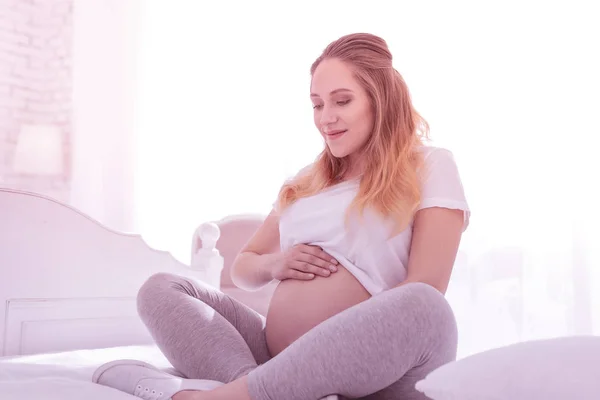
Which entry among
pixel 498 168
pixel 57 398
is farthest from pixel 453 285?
pixel 57 398

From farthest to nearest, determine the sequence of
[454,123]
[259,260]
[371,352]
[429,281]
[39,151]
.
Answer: [39,151] < [454,123] < [259,260] < [429,281] < [371,352]

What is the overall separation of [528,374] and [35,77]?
9.58 feet

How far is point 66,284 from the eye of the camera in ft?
6.18

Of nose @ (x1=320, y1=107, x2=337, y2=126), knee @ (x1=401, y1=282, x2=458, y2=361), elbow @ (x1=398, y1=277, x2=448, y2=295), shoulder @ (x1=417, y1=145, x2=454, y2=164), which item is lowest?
elbow @ (x1=398, y1=277, x2=448, y2=295)

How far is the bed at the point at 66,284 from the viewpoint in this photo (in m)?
1.75

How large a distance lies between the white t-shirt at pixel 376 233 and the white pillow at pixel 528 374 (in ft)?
1.30

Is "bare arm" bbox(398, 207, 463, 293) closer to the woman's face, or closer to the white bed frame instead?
the woman's face

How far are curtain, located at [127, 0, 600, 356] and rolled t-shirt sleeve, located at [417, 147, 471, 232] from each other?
1.52 meters

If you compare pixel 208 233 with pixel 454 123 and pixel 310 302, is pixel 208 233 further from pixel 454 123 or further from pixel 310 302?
pixel 454 123

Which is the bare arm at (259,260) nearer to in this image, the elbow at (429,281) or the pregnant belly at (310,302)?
the pregnant belly at (310,302)

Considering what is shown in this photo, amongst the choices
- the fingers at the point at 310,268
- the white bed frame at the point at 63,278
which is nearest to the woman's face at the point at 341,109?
the fingers at the point at 310,268

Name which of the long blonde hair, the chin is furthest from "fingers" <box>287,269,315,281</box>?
the chin

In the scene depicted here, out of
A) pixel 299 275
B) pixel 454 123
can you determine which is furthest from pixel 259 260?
pixel 454 123

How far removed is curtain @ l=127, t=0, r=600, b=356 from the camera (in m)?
2.58
